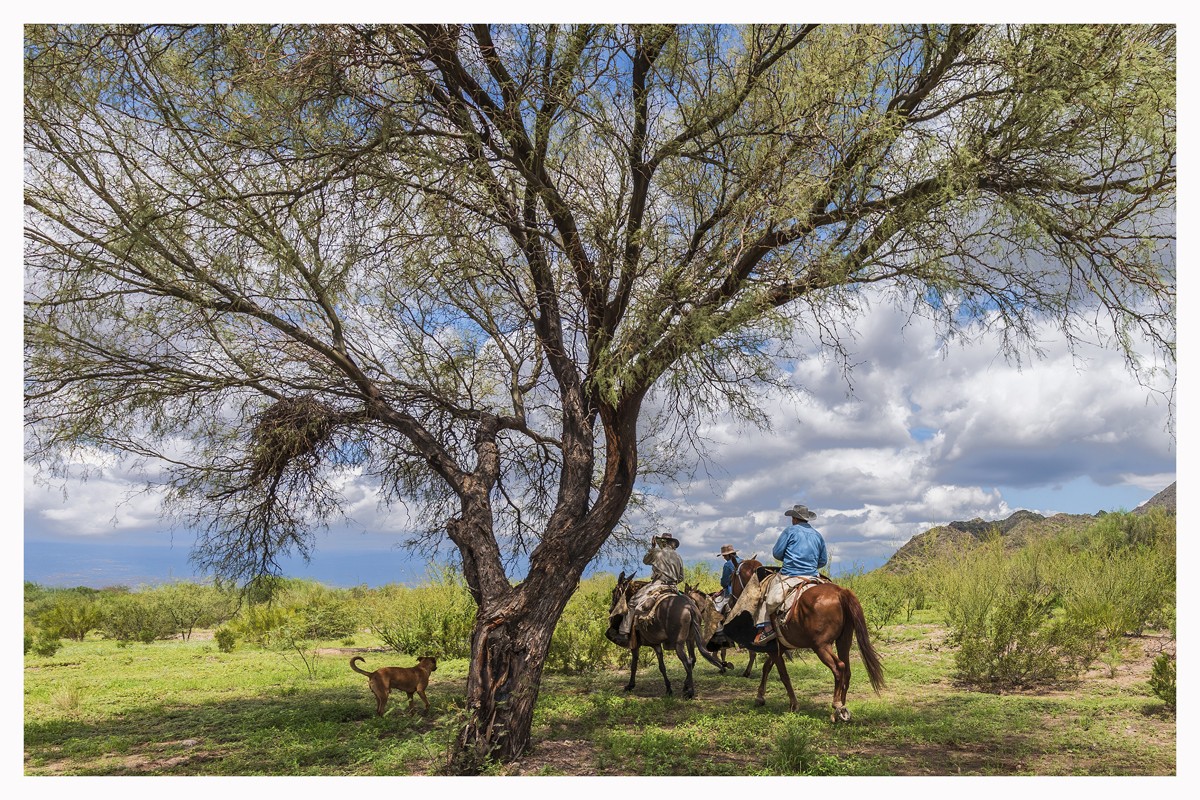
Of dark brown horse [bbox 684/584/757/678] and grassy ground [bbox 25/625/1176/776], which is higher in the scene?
dark brown horse [bbox 684/584/757/678]

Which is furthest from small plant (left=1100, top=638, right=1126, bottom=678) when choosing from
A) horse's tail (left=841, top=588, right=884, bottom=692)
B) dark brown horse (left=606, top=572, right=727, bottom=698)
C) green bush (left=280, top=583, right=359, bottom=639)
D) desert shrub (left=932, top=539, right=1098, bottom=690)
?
green bush (left=280, top=583, right=359, bottom=639)

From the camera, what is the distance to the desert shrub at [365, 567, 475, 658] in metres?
13.0

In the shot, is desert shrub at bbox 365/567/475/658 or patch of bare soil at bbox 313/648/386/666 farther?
patch of bare soil at bbox 313/648/386/666

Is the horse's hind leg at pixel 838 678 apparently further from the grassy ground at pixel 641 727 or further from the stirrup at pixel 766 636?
the stirrup at pixel 766 636

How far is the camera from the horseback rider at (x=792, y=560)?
8.03m

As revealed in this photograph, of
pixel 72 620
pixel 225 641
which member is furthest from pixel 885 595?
pixel 72 620

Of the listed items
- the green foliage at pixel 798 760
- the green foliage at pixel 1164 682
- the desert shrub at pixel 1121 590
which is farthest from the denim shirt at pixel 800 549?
the desert shrub at pixel 1121 590

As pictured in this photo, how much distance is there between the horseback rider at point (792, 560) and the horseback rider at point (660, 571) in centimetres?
184

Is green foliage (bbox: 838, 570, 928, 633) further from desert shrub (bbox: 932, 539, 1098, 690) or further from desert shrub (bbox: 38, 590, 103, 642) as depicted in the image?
desert shrub (bbox: 38, 590, 103, 642)

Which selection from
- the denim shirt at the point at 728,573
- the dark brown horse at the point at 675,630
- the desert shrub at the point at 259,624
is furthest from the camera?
the desert shrub at the point at 259,624

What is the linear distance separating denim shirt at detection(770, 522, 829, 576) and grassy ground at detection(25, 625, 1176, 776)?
57.3 inches

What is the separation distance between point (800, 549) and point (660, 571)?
7.40 feet

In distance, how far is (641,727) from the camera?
25.4 feet

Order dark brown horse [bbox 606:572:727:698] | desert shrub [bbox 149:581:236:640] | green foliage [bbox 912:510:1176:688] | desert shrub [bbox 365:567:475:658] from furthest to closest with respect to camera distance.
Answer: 1. desert shrub [bbox 149:581:236:640]
2. desert shrub [bbox 365:567:475:658]
3. green foliage [bbox 912:510:1176:688]
4. dark brown horse [bbox 606:572:727:698]
